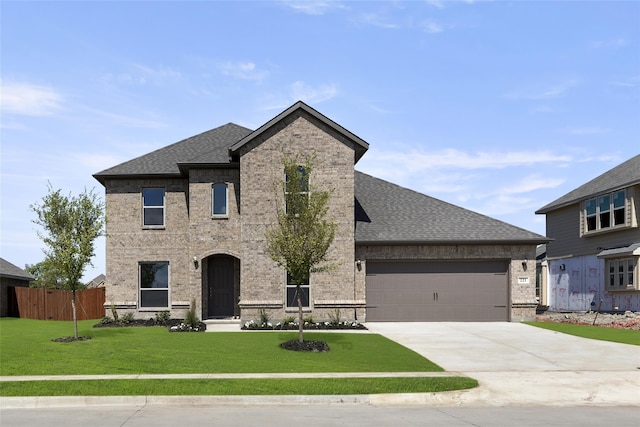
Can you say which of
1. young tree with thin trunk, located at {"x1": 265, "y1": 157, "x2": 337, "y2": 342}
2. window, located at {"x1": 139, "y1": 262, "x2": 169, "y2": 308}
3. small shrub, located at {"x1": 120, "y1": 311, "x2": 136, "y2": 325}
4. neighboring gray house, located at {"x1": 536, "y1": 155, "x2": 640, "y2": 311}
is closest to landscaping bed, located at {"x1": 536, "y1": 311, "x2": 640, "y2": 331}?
neighboring gray house, located at {"x1": 536, "y1": 155, "x2": 640, "y2": 311}

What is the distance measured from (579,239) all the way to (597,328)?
11.9 meters

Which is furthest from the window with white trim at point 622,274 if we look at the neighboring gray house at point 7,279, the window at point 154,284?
the neighboring gray house at point 7,279

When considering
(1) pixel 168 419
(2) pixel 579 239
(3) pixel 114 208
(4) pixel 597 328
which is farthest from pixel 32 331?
(2) pixel 579 239

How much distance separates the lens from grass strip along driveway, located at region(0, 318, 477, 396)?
11.6m

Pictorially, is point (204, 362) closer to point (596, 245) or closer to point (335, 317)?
point (335, 317)

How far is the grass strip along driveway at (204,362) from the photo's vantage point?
11.6 meters

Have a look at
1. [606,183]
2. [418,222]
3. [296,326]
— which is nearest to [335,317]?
[296,326]

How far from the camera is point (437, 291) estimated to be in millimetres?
25375

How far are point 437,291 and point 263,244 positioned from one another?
26.7 ft

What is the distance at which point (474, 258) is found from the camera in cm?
2538

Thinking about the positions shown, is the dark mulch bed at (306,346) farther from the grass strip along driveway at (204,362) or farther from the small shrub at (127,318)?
the small shrub at (127,318)

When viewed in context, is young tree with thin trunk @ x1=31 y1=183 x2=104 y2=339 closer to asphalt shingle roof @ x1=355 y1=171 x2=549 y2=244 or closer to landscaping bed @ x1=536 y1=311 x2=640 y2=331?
asphalt shingle roof @ x1=355 y1=171 x2=549 y2=244

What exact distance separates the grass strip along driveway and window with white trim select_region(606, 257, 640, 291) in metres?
16.7

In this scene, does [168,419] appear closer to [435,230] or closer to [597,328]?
[435,230]
